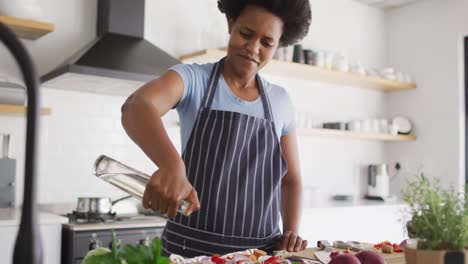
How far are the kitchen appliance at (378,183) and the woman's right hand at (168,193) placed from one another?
367 centimetres

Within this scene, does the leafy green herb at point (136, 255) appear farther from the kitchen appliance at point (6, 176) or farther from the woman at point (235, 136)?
the kitchen appliance at point (6, 176)

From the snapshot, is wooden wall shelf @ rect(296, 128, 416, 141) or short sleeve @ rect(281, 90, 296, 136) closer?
short sleeve @ rect(281, 90, 296, 136)

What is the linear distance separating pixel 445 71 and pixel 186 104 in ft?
11.7

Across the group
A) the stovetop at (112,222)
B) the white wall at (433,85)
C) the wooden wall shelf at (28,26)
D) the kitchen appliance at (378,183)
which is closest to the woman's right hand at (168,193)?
the stovetop at (112,222)

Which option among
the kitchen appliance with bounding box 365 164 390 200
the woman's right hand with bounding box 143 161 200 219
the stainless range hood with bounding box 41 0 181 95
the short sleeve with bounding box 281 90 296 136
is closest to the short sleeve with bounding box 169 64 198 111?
the short sleeve with bounding box 281 90 296 136

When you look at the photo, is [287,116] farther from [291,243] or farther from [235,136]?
[291,243]

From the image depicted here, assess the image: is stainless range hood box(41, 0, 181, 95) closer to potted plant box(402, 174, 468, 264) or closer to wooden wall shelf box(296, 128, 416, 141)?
wooden wall shelf box(296, 128, 416, 141)

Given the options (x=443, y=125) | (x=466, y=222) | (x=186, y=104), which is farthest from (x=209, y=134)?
(x=443, y=125)

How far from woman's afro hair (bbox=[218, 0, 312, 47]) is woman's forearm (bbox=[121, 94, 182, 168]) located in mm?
485

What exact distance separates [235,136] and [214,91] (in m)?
0.14

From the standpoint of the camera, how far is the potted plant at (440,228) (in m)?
0.93

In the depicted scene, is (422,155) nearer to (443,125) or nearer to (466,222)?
(443,125)

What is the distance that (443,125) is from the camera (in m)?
4.45

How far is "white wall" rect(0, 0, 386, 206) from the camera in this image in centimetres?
317
